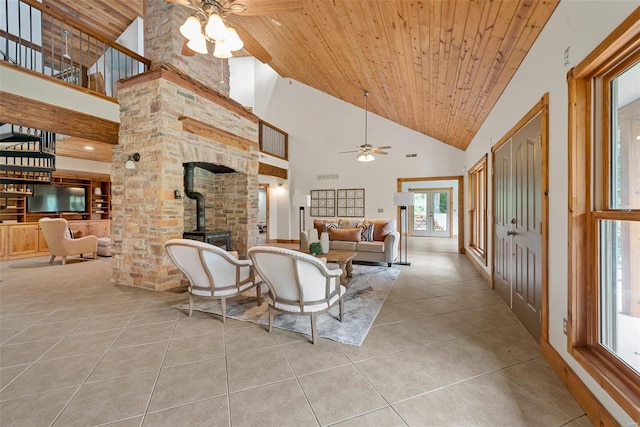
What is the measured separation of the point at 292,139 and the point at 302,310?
719cm

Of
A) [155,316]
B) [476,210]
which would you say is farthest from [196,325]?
[476,210]

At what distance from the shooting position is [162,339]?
94.4 inches

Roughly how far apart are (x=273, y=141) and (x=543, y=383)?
7.71 m

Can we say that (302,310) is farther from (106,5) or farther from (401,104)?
(106,5)

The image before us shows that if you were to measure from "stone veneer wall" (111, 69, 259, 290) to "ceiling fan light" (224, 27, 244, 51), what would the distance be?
1818 mm

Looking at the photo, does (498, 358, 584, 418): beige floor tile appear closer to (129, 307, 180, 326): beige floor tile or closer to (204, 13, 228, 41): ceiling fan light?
(129, 307, 180, 326): beige floor tile

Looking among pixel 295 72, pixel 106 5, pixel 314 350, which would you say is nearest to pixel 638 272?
pixel 314 350

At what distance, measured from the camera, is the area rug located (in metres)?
2.54

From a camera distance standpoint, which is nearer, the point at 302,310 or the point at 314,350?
the point at 314,350

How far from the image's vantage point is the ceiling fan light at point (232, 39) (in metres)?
2.37

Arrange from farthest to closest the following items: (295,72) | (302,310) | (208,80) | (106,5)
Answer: (295,72) < (106,5) < (208,80) < (302,310)

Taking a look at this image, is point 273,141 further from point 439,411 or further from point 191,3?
point 439,411

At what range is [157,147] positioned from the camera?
147 inches

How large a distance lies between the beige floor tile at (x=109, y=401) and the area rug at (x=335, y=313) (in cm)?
113
